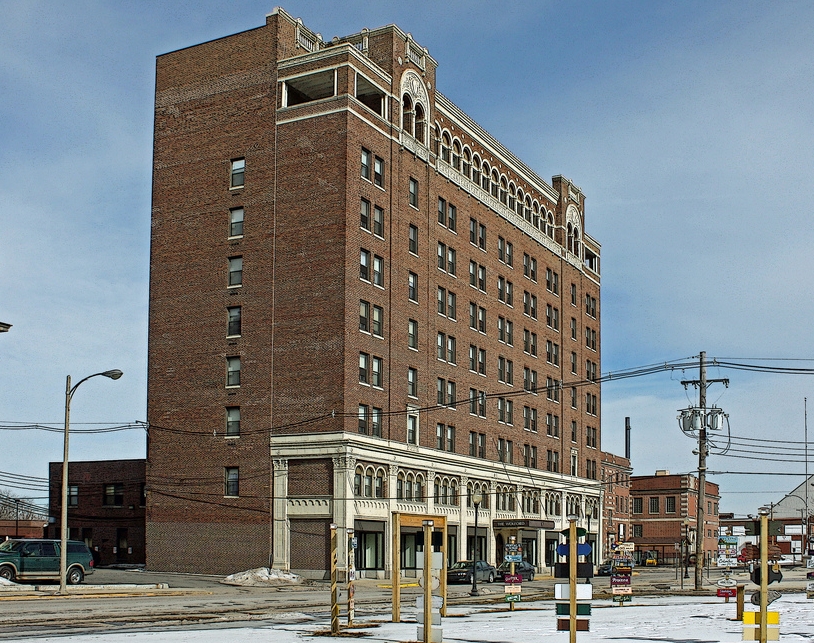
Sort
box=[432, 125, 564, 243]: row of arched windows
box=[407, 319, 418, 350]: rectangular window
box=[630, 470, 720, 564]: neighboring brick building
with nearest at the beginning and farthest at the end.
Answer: box=[407, 319, 418, 350]: rectangular window, box=[432, 125, 564, 243]: row of arched windows, box=[630, 470, 720, 564]: neighboring brick building

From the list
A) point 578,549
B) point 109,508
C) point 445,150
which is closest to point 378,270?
point 445,150

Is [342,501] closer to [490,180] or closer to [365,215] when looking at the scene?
[365,215]

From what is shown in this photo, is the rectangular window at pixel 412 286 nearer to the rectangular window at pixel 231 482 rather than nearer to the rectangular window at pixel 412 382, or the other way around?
the rectangular window at pixel 412 382

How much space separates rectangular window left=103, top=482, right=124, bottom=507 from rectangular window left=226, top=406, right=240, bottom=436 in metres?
19.0

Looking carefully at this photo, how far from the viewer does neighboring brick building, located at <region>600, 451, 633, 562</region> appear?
13850 centimetres

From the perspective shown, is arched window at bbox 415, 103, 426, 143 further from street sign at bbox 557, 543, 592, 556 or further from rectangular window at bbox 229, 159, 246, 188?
street sign at bbox 557, 543, 592, 556

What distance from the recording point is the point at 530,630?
27109mm

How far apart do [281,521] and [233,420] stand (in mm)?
7124

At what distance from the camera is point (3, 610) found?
32.6 meters

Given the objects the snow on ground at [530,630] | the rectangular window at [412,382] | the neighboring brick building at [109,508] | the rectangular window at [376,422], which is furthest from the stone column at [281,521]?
the snow on ground at [530,630]

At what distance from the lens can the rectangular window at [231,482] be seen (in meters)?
64.1

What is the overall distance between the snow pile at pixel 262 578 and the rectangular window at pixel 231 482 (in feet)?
19.7

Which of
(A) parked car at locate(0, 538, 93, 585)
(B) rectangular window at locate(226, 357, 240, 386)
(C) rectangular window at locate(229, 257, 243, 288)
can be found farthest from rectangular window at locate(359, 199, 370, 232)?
(A) parked car at locate(0, 538, 93, 585)

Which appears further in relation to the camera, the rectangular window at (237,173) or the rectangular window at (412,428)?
the rectangular window at (412,428)
